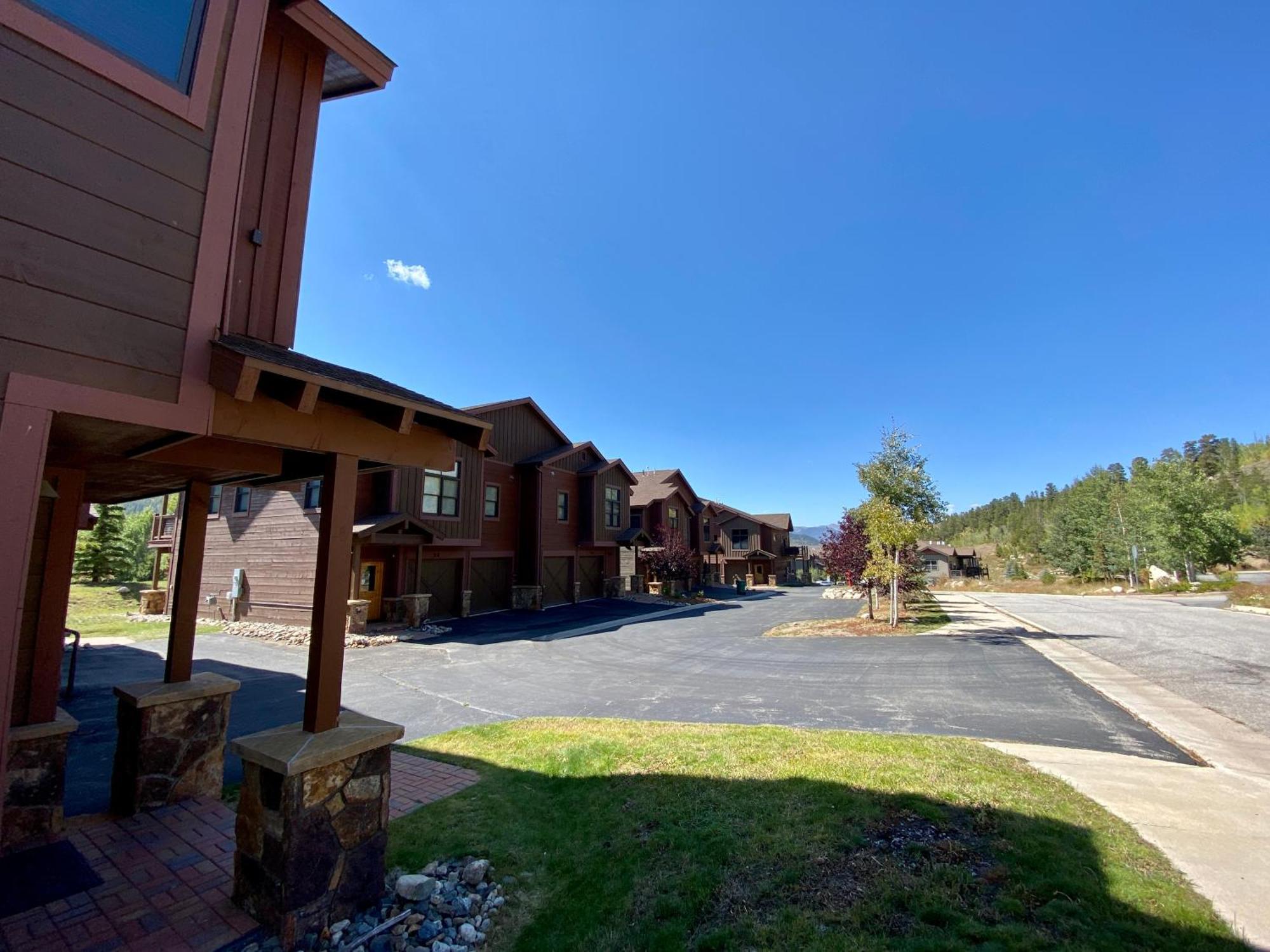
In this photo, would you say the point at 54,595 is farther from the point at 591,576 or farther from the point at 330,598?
the point at 591,576

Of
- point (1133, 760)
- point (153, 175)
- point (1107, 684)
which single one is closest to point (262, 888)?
point (153, 175)

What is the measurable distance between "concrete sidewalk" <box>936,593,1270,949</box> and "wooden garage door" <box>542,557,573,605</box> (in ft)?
59.9

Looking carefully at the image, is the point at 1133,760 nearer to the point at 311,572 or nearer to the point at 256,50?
the point at 256,50

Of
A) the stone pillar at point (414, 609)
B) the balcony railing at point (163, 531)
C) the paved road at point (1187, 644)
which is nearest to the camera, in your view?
the paved road at point (1187, 644)

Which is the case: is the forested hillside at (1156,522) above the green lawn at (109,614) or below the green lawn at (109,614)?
above

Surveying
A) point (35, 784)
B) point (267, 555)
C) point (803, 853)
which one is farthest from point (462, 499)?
point (803, 853)

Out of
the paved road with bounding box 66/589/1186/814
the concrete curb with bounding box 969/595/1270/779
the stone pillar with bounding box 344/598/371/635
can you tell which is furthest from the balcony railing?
the concrete curb with bounding box 969/595/1270/779

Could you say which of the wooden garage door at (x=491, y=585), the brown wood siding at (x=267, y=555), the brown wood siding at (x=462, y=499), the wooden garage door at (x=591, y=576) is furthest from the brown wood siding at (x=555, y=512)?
the brown wood siding at (x=267, y=555)

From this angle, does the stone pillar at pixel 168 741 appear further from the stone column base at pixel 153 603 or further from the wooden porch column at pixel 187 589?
the stone column base at pixel 153 603

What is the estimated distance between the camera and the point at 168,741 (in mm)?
4492

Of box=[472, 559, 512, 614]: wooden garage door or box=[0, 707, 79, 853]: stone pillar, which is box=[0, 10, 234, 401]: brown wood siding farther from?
box=[472, 559, 512, 614]: wooden garage door

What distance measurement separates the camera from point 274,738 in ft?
10.8

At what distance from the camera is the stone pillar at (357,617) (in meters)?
14.9

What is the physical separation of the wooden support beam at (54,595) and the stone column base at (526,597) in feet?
58.7
